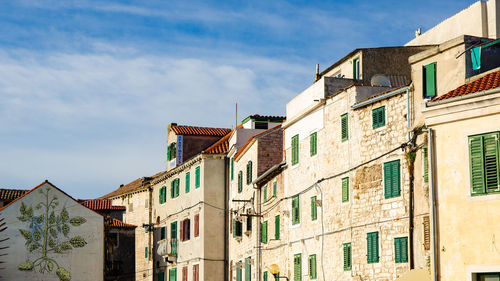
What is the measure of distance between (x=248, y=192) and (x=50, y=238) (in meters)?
19.5

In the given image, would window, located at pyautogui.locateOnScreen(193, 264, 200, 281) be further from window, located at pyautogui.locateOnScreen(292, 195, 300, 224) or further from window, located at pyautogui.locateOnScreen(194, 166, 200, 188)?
window, located at pyautogui.locateOnScreen(292, 195, 300, 224)

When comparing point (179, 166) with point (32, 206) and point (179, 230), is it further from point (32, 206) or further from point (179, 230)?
point (32, 206)

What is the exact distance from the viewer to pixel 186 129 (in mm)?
60250

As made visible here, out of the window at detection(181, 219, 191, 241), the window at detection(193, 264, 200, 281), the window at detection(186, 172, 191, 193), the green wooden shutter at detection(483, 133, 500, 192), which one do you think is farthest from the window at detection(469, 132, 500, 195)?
the window at detection(186, 172, 191, 193)

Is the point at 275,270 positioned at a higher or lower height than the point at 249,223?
lower

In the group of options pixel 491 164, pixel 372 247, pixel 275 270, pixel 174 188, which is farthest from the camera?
pixel 174 188

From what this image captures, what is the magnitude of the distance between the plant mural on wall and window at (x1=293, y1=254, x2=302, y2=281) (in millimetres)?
25982

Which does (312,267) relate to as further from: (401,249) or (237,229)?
(237,229)

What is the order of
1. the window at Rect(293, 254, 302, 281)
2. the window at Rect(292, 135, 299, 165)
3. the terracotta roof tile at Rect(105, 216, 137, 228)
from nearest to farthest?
the window at Rect(293, 254, 302, 281), the window at Rect(292, 135, 299, 165), the terracotta roof tile at Rect(105, 216, 137, 228)

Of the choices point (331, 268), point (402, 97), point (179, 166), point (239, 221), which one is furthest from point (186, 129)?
point (402, 97)

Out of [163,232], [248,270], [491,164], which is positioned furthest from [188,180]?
[491,164]

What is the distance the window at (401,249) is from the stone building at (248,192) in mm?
15089

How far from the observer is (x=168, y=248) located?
187ft

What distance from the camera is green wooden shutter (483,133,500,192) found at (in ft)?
66.7
